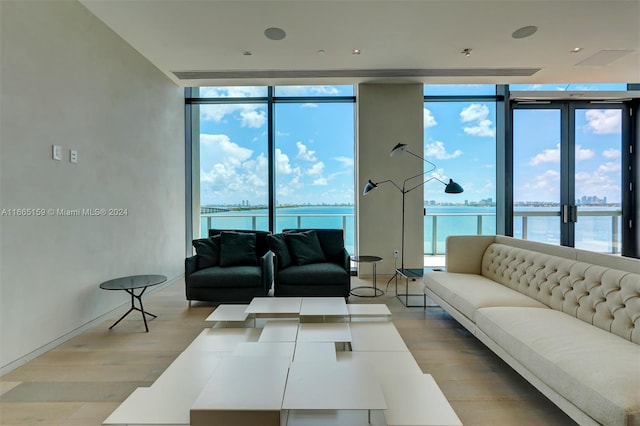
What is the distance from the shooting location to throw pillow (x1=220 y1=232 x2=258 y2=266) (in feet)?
12.3

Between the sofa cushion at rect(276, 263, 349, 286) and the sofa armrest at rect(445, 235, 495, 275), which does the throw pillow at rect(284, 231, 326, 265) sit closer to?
the sofa cushion at rect(276, 263, 349, 286)

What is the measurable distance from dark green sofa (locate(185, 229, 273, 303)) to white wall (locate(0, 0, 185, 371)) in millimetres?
767

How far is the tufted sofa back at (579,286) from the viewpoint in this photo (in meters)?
1.75

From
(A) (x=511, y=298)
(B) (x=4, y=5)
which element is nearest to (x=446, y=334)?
(A) (x=511, y=298)

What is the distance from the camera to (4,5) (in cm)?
212

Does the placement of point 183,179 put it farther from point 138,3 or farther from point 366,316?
A: point 366,316

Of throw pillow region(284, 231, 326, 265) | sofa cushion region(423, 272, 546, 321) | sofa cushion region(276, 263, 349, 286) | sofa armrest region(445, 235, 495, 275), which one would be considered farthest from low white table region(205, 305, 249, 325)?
sofa armrest region(445, 235, 495, 275)

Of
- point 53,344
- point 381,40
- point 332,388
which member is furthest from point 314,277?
point 381,40

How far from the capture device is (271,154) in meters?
5.18

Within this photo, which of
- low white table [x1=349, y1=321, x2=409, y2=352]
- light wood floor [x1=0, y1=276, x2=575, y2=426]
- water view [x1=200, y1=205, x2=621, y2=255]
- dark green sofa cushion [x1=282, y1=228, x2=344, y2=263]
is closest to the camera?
light wood floor [x1=0, y1=276, x2=575, y2=426]

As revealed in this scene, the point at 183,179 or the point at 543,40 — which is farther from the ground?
the point at 543,40

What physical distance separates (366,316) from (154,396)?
4.96 feet

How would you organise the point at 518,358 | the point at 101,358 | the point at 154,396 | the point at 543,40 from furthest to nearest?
the point at 543,40
the point at 101,358
the point at 518,358
the point at 154,396

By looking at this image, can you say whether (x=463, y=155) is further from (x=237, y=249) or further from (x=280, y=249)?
(x=237, y=249)
